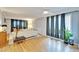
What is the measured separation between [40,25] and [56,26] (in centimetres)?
33

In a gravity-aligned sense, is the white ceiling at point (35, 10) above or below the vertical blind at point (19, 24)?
above

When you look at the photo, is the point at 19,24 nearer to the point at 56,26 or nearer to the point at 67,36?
the point at 56,26

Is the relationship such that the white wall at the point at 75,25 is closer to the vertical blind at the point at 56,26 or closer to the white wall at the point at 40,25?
the vertical blind at the point at 56,26

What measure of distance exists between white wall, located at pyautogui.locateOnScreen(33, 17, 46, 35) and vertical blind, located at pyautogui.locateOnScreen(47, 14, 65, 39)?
8cm

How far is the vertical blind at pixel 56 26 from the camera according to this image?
2.44 m

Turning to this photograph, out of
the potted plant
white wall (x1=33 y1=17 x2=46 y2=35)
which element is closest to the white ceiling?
white wall (x1=33 y1=17 x2=46 y2=35)

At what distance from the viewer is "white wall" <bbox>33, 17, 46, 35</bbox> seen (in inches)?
97.5

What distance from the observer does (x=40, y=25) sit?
2516mm

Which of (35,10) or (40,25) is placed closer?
(35,10)

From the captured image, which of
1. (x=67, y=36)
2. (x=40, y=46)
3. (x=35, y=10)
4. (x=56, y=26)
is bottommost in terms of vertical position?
(x=40, y=46)

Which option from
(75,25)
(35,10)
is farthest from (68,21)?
(35,10)

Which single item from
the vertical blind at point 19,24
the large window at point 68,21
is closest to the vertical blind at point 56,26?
the large window at point 68,21

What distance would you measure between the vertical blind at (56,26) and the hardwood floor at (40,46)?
14 cm

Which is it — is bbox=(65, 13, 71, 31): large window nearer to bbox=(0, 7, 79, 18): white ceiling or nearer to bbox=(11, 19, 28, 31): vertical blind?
bbox=(0, 7, 79, 18): white ceiling
